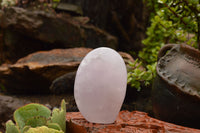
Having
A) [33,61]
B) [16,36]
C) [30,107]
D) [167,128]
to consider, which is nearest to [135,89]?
[167,128]

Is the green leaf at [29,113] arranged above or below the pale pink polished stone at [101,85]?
below

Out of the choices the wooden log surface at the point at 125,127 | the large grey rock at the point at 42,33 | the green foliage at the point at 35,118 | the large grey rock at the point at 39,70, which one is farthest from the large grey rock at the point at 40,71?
the green foliage at the point at 35,118

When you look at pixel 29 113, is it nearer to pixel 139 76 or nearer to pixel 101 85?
pixel 101 85

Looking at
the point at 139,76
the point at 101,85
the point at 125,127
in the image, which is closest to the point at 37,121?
the point at 101,85

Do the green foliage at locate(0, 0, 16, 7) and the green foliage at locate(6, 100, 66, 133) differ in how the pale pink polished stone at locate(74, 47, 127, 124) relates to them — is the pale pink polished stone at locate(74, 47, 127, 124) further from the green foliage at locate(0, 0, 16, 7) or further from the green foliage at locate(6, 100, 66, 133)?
the green foliage at locate(0, 0, 16, 7)

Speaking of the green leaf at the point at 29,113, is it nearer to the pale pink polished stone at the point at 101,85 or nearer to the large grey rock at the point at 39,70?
the pale pink polished stone at the point at 101,85

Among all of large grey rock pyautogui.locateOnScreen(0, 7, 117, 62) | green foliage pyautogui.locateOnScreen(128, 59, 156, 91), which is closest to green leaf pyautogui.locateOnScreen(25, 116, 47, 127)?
green foliage pyautogui.locateOnScreen(128, 59, 156, 91)

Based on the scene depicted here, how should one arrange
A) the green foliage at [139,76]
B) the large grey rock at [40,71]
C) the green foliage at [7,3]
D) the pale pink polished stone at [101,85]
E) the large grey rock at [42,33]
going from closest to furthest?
the pale pink polished stone at [101,85], the green foliage at [139,76], the large grey rock at [40,71], the large grey rock at [42,33], the green foliage at [7,3]

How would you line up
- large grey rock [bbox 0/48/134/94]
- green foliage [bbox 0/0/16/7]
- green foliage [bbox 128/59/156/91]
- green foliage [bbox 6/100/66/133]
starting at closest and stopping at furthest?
green foliage [bbox 6/100/66/133] → green foliage [bbox 128/59/156/91] → large grey rock [bbox 0/48/134/94] → green foliage [bbox 0/0/16/7]
